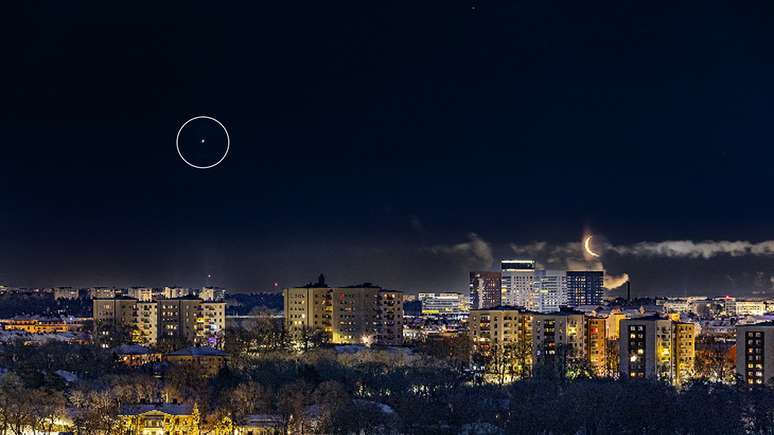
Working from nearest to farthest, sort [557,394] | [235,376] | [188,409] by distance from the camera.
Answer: [188,409]
[557,394]
[235,376]

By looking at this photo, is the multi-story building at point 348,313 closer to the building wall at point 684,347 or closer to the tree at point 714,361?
the tree at point 714,361

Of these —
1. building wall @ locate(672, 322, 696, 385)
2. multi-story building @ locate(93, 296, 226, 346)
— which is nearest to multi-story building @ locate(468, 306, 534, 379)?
building wall @ locate(672, 322, 696, 385)

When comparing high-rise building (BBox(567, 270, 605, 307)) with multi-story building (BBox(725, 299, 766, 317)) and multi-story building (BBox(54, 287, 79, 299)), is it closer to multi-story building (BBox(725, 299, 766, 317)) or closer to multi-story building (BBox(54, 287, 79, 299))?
multi-story building (BBox(725, 299, 766, 317))

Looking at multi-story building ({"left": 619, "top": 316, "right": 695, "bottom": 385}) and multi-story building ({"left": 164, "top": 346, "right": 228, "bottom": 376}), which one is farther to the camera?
multi-story building ({"left": 619, "top": 316, "right": 695, "bottom": 385})

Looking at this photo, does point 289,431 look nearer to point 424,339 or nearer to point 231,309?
point 424,339

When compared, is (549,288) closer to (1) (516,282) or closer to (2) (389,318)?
(1) (516,282)

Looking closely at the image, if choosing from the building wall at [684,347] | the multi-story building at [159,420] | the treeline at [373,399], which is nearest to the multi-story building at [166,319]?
the treeline at [373,399]

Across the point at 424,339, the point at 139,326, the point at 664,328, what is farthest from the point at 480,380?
the point at 139,326
